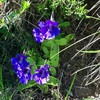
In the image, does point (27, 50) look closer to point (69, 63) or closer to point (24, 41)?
point (24, 41)

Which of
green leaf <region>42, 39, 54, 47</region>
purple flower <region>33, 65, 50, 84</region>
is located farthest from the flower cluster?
green leaf <region>42, 39, 54, 47</region>

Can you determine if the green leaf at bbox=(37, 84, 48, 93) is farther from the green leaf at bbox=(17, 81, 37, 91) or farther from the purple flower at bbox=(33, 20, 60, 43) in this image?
the purple flower at bbox=(33, 20, 60, 43)

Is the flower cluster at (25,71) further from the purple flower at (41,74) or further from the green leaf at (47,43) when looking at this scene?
the green leaf at (47,43)

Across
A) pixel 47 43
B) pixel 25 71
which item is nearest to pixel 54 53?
pixel 47 43

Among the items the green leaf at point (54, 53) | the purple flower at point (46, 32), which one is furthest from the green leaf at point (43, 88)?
the purple flower at point (46, 32)

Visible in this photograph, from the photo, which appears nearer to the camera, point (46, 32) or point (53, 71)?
point (46, 32)

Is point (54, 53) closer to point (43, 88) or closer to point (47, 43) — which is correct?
point (47, 43)

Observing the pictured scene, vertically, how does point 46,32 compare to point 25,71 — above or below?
above
